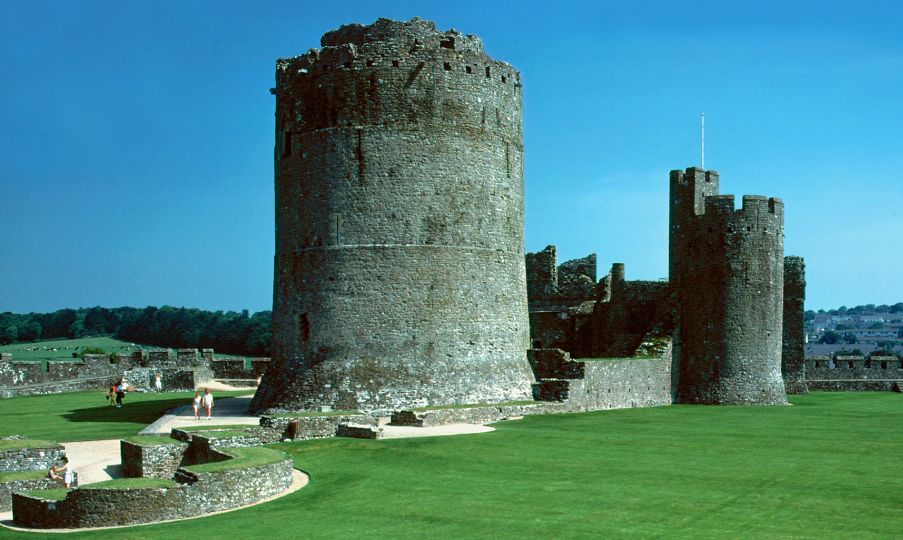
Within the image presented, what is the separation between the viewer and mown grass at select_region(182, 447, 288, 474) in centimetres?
1812

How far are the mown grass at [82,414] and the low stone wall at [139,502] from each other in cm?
1021

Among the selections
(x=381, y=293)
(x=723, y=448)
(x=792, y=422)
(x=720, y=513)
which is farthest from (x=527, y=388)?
(x=720, y=513)

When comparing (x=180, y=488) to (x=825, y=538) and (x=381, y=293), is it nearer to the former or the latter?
(x=825, y=538)

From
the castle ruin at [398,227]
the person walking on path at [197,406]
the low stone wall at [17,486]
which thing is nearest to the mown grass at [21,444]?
the low stone wall at [17,486]

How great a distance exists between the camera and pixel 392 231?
96.2ft

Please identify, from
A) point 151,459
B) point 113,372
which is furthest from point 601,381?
point 113,372

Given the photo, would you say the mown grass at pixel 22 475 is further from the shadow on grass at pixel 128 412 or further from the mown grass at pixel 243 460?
the shadow on grass at pixel 128 412

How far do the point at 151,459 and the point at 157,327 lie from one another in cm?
10569

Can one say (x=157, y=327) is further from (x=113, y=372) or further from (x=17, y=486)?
(x=17, y=486)

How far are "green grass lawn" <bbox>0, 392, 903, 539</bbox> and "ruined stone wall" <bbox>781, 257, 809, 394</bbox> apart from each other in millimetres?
16080

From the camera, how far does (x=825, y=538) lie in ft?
43.8

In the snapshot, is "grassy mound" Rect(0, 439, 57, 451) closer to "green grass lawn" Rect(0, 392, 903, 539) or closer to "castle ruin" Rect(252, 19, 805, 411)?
"green grass lawn" Rect(0, 392, 903, 539)

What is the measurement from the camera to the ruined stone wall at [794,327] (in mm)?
41938

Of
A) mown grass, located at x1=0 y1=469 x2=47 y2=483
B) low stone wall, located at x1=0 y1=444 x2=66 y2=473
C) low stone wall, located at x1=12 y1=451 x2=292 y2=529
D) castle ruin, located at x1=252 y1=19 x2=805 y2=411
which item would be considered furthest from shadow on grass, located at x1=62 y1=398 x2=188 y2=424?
low stone wall, located at x1=12 y1=451 x2=292 y2=529
